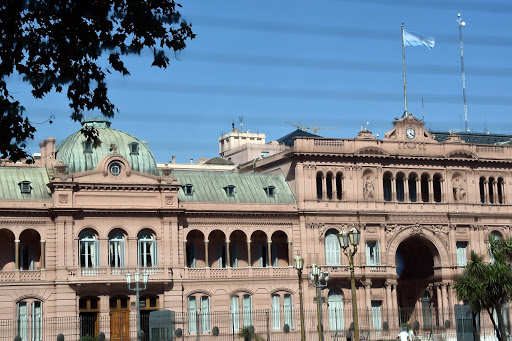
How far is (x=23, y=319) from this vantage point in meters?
73.9

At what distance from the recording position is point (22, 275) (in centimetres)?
7425

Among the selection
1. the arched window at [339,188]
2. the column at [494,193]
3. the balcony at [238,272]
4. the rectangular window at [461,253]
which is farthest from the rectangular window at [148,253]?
the column at [494,193]

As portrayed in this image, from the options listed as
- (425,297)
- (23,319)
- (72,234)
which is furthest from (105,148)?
(425,297)

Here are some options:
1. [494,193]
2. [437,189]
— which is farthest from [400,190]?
[494,193]

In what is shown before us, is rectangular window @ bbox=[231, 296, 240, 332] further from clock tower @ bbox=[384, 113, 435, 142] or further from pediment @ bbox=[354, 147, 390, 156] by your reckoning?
clock tower @ bbox=[384, 113, 435, 142]

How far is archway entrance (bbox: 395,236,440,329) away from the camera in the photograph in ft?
293

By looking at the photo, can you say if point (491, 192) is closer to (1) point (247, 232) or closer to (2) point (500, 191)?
(2) point (500, 191)

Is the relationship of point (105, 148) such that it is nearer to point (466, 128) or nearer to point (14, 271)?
point (14, 271)

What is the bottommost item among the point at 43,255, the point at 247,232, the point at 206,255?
the point at 206,255

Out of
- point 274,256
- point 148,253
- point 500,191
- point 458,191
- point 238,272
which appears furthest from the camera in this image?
point 500,191

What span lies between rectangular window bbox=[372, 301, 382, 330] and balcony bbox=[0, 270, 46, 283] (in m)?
26.8

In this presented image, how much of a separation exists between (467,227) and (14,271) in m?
38.9

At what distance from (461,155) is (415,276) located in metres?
11.4

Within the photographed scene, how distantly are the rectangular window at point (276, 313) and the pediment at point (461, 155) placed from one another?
19822 mm
